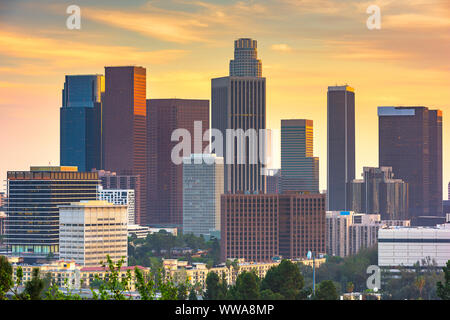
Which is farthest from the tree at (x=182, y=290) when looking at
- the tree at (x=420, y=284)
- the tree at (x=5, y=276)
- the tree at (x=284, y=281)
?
the tree at (x=420, y=284)

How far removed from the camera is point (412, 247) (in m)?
123

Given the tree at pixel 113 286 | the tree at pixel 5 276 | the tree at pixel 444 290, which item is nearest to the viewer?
the tree at pixel 113 286

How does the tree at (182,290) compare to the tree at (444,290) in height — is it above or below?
below

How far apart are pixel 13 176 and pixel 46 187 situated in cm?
525

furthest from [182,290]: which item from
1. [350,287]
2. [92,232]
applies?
[92,232]

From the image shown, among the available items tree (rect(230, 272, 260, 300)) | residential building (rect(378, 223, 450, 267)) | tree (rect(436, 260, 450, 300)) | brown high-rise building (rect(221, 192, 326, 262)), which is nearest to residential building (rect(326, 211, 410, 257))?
brown high-rise building (rect(221, 192, 326, 262))

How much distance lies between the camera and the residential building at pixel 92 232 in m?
130

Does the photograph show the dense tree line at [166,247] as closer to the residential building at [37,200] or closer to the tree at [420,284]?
the residential building at [37,200]

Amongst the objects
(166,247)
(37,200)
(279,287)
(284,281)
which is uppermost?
(37,200)

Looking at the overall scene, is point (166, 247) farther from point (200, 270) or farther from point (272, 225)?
point (200, 270)

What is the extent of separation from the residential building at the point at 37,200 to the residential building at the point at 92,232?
8.91 m

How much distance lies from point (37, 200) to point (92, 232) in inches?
836
